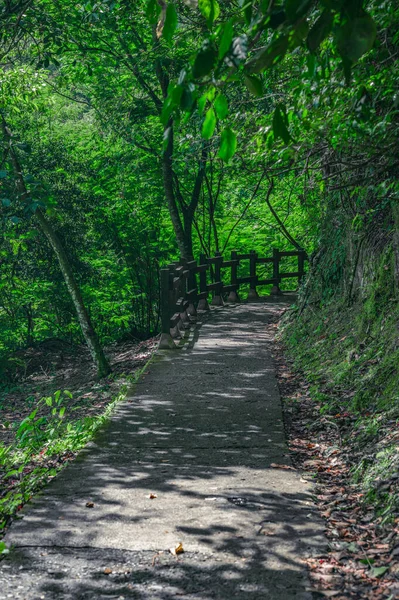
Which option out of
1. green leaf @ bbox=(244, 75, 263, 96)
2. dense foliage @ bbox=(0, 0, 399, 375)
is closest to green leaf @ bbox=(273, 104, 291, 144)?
green leaf @ bbox=(244, 75, 263, 96)

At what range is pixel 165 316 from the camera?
13.4 meters

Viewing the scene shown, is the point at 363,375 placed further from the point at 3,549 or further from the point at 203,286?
the point at 203,286

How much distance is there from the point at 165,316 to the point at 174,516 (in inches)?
334

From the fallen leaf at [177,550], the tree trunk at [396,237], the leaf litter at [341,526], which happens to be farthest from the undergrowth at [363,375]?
the fallen leaf at [177,550]

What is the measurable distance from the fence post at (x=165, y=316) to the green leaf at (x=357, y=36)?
10.6 meters

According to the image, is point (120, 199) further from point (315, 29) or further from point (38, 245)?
point (315, 29)

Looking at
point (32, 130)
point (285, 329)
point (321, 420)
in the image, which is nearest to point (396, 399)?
point (321, 420)

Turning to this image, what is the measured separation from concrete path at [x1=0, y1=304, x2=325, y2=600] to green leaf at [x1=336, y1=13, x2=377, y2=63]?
2.77 meters

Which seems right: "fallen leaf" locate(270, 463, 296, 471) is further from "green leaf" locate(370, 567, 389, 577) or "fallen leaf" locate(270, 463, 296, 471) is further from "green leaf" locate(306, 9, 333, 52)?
"green leaf" locate(306, 9, 333, 52)

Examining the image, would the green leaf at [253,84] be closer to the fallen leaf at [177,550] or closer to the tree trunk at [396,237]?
the fallen leaf at [177,550]

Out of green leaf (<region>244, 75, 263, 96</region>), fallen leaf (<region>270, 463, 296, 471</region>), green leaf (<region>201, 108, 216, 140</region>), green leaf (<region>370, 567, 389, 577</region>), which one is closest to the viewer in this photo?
green leaf (<region>244, 75, 263, 96</region>)

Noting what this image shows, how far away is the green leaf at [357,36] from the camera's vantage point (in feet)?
8.65

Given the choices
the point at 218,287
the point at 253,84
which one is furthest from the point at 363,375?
the point at 218,287

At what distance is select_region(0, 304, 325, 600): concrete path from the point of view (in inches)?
159
